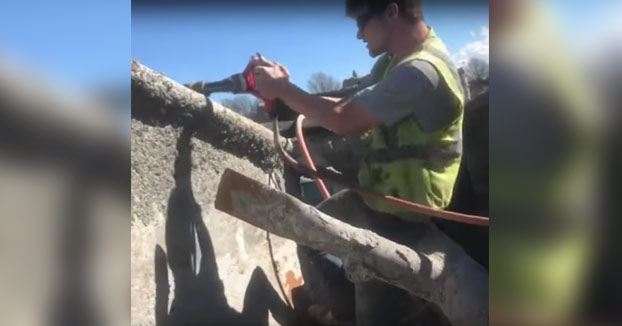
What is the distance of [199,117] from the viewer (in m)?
1.20

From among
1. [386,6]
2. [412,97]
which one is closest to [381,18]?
[386,6]

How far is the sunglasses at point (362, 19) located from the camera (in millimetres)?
1011

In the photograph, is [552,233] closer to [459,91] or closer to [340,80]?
[459,91]

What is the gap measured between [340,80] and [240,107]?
19 centimetres

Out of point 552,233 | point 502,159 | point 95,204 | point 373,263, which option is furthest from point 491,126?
point 95,204

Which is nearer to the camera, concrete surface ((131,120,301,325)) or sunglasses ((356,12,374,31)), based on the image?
sunglasses ((356,12,374,31))

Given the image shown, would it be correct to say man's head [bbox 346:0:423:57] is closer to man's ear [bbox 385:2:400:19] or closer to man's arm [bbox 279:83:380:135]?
man's ear [bbox 385:2:400:19]

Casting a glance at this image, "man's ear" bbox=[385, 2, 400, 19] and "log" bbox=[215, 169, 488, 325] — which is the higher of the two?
"man's ear" bbox=[385, 2, 400, 19]

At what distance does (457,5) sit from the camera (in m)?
0.96

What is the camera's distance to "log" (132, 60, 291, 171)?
1099 millimetres

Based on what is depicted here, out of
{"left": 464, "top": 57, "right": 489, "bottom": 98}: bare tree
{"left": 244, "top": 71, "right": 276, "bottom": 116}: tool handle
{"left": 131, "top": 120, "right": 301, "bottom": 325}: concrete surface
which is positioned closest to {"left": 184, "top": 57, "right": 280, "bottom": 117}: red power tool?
{"left": 244, "top": 71, "right": 276, "bottom": 116}: tool handle

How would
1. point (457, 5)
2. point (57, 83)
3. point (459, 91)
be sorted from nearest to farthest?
point (57, 83)
point (457, 5)
point (459, 91)

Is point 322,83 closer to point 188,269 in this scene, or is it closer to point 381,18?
point 381,18

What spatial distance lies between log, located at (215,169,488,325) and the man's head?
31cm
